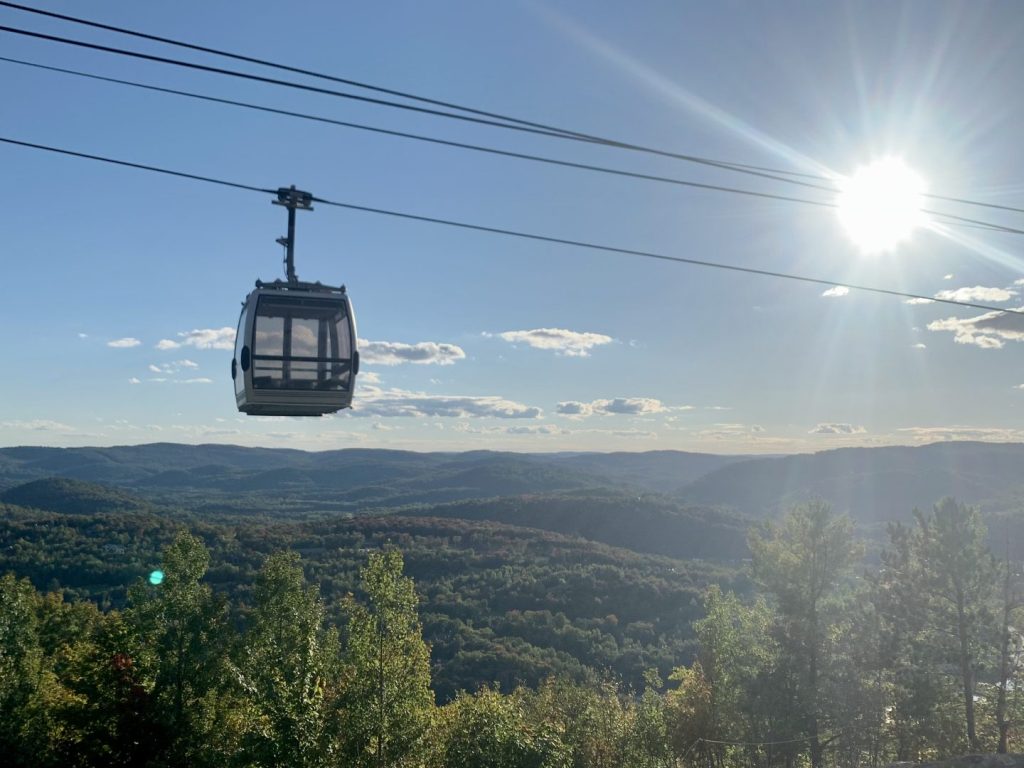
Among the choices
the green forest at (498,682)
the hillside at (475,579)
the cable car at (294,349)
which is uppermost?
the cable car at (294,349)

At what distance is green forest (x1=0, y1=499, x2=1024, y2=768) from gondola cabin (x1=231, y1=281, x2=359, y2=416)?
918 centimetres

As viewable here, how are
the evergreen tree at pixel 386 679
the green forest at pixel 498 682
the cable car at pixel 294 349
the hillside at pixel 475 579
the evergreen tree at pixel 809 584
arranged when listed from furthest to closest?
the hillside at pixel 475 579 < the evergreen tree at pixel 809 584 < the green forest at pixel 498 682 < the evergreen tree at pixel 386 679 < the cable car at pixel 294 349

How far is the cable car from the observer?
42.1 feet

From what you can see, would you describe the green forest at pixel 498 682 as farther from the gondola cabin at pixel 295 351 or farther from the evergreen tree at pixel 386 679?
the gondola cabin at pixel 295 351

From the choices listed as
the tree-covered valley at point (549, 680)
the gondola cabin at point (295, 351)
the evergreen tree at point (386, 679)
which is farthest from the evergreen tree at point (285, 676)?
the gondola cabin at point (295, 351)

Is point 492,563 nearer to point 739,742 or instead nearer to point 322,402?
point 739,742

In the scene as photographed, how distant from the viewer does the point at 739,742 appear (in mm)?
27844

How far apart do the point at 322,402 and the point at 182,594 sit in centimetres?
1526

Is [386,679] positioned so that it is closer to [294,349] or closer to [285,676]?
[285,676]

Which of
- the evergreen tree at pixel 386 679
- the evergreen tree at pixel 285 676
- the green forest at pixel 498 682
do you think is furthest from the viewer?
the green forest at pixel 498 682

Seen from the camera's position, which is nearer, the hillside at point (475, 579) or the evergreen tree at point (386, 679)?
the evergreen tree at point (386, 679)

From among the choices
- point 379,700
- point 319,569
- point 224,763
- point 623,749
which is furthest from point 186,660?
point 319,569

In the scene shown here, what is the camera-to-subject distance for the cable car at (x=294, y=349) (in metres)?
12.8

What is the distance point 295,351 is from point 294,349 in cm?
5
